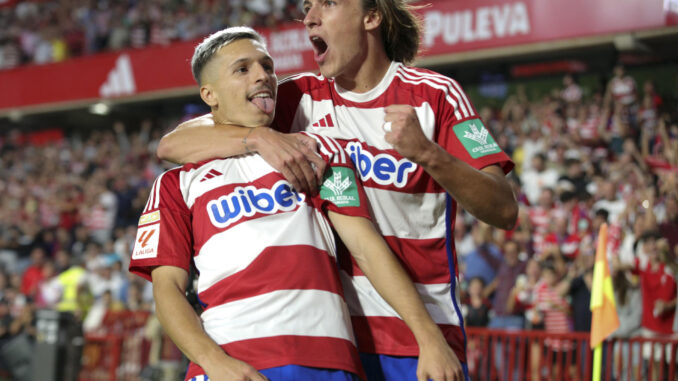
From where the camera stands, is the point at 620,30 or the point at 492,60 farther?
the point at 492,60

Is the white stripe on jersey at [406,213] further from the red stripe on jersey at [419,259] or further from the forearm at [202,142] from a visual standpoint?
the forearm at [202,142]

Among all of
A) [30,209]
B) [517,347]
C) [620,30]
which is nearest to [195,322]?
[517,347]

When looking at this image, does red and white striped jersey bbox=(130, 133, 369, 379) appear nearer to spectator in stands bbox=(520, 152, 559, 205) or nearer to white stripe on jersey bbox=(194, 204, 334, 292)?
white stripe on jersey bbox=(194, 204, 334, 292)

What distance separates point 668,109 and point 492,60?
492 cm

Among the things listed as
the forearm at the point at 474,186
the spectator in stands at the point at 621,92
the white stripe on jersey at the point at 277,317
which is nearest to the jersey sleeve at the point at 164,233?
the white stripe on jersey at the point at 277,317

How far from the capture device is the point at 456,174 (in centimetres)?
252

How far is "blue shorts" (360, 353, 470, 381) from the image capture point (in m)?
2.84

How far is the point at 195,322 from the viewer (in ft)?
8.38

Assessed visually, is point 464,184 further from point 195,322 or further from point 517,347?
point 517,347

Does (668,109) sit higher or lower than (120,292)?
higher

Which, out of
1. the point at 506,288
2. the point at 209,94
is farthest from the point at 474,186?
the point at 506,288

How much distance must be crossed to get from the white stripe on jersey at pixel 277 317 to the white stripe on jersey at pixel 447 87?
92 centimetres

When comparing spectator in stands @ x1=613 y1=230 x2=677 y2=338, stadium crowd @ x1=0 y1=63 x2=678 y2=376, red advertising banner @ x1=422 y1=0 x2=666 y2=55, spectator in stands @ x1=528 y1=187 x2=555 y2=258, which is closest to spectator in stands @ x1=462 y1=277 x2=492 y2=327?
stadium crowd @ x1=0 y1=63 x2=678 y2=376

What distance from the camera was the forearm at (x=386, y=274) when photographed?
2.60 m
